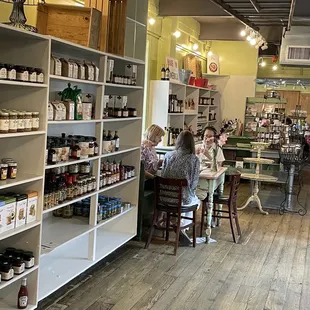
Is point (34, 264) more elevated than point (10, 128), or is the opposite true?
point (10, 128)

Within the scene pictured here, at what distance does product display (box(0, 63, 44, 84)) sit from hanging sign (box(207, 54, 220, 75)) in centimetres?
776

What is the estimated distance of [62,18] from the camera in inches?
157

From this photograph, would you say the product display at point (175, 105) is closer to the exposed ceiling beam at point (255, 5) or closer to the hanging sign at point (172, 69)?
the hanging sign at point (172, 69)

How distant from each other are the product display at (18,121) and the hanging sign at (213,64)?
7.80 meters

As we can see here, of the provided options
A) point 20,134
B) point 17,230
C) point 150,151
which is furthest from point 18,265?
point 150,151

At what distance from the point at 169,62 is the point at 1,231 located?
16.7 ft

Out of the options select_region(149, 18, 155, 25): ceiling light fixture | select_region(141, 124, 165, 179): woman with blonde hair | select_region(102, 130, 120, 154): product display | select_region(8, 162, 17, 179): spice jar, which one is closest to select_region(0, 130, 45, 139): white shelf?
select_region(8, 162, 17, 179): spice jar

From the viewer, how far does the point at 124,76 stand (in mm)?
4762

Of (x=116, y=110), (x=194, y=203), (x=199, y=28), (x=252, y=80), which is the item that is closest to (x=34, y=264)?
(x=116, y=110)

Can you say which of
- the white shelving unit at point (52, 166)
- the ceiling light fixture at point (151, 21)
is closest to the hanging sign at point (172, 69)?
the ceiling light fixture at point (151, 21)

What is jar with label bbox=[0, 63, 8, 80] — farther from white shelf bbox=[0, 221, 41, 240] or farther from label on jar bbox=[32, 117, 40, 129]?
white shelf bbox=[0, 221, 41, 240]

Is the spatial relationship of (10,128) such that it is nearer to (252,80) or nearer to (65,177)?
(65,177)

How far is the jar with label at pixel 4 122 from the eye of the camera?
9.70 feet

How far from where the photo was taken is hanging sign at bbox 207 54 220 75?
10.6 m
